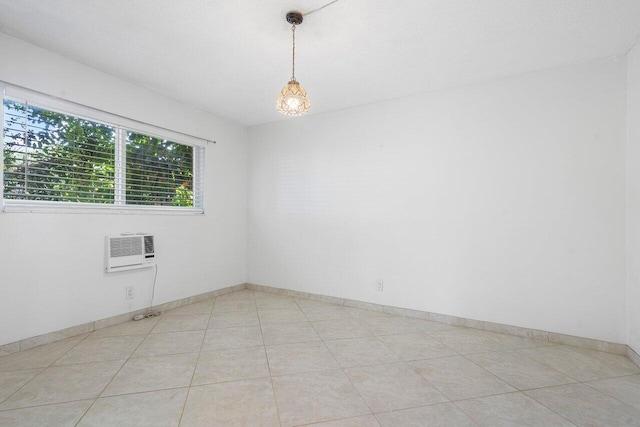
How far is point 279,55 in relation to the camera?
2.58m

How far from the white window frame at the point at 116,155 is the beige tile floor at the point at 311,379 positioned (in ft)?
3.83

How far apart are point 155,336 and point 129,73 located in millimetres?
2544

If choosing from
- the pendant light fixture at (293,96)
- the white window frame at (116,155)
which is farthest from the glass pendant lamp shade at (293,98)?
the white window frame at (116,155)

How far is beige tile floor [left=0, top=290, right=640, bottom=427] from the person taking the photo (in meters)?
1.65

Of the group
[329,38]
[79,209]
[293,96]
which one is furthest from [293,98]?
[79,209]

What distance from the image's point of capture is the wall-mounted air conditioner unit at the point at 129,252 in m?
2.91

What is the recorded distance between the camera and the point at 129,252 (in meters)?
3.06

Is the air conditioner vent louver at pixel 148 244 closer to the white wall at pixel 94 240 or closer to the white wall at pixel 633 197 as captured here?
the white wall at pixel 94 240

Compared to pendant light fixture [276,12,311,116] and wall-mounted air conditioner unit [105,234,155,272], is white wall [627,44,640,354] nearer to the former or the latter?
pendant light fixture [276,12,311,116]

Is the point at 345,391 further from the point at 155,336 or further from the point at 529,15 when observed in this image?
the point at 529,15

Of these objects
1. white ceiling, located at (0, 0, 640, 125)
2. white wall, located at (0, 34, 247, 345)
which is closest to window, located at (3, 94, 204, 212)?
white wall, located at (0, 34, 247, 345)

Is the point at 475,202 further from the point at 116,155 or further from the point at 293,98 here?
the point at 116,155

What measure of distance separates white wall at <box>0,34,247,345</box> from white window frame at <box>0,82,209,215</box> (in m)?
0.06

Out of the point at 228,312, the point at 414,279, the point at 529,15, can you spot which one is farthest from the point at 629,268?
the point at 228,312
